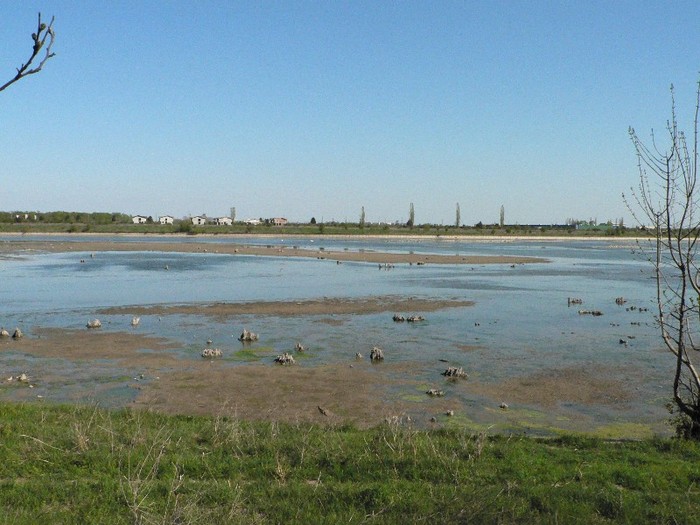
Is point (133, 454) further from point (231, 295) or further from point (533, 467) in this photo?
point (231, 295)

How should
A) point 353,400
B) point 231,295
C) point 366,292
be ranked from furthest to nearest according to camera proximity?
point 366,292, point 231,295, point 353,400

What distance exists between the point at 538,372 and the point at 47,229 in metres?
137

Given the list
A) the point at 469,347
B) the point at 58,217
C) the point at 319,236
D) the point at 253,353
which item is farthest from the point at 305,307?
the point at 58,217

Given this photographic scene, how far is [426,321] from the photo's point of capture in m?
26.1

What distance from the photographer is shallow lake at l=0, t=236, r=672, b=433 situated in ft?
56.0

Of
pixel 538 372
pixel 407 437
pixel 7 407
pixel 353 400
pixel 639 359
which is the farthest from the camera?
pixel 639 359

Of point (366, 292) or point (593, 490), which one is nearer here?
point (593, 490)

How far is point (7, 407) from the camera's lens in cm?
1114

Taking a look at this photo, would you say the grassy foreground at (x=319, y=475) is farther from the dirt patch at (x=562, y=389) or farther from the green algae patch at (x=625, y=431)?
the dirt patch at (x=562, y=389)

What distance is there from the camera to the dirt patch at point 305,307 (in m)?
27.6

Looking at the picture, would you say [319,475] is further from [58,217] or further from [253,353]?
[58,217]

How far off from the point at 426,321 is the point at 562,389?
10604mm

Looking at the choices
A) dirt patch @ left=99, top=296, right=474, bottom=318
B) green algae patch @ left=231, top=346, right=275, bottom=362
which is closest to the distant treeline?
dirt patch @ left=99, top=296, right=474, bottom=318

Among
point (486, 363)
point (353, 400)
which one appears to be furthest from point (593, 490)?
point (486, 363)
